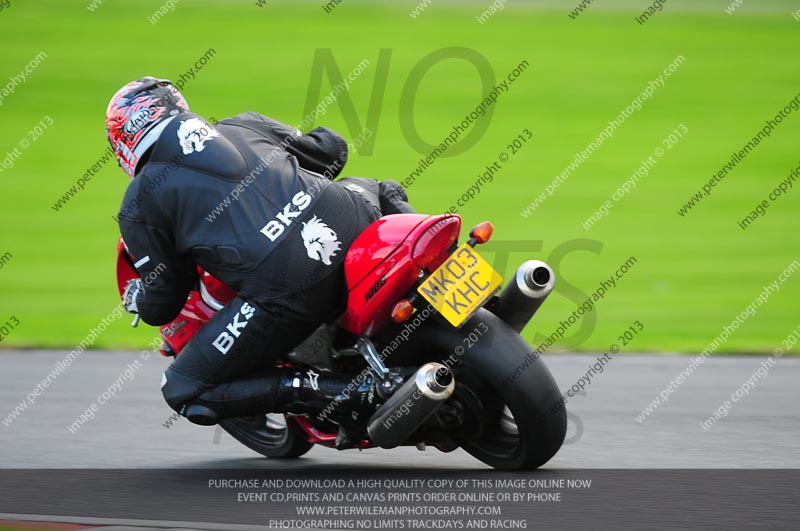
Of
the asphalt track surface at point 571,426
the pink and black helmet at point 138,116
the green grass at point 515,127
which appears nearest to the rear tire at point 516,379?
the asphalt track surface at point 571,426

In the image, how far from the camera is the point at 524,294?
5.30 meters

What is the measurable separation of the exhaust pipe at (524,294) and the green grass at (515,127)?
3.80m

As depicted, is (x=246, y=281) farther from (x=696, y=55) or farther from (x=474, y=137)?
(x=696, y=55)

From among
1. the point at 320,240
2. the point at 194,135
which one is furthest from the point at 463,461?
the point at 194,135

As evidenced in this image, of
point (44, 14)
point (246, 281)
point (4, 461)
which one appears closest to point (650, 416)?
point (246, 281)

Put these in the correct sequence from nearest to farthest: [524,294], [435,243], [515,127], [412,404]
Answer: [412,404] → [435,243] → [524,294] → [515,127]

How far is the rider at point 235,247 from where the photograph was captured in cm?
537

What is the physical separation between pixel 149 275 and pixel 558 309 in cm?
552

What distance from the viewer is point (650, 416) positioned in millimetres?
6879

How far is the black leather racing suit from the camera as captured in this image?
5367 mm

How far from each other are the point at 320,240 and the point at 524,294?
0.87 metres

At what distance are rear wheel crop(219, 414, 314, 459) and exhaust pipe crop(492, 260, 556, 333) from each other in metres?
1.35

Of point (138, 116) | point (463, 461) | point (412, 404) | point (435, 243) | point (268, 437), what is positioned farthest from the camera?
point (268, 437)

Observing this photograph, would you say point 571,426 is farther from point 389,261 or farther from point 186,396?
point 186,396
